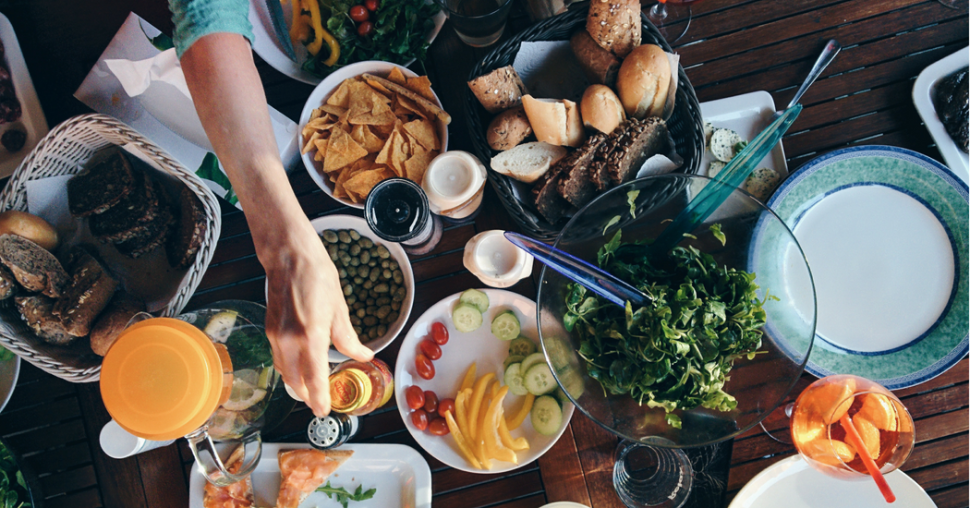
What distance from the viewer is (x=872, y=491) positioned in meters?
1.31

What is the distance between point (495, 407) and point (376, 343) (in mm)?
339

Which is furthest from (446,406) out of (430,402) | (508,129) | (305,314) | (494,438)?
(508,129)

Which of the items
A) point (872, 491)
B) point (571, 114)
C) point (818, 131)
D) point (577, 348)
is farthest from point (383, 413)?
point (818, 131)

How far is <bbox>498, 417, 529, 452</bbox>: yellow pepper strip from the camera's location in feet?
4.24

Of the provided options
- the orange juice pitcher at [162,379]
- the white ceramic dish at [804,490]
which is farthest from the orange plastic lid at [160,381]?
the white ceramic dish at [804,490]

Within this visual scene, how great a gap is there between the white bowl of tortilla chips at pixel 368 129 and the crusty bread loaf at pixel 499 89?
0.37 feet

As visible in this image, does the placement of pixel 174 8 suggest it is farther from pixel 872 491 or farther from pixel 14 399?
pixel 872 491

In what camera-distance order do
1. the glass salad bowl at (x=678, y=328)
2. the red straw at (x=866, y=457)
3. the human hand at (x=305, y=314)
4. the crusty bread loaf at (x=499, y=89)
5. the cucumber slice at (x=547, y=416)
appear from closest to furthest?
the human hand at (x=305, y=314), the glass salad bowl at (x=678, y=328), the red straw at (x=866, y=457), the crusty bread loaf at (x=499, y=89), the cucumber slice at (x=547, y=416)

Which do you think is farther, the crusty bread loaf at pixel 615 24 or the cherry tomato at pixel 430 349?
the cherry tomato at pixel 430 349

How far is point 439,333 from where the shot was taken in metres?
1.34

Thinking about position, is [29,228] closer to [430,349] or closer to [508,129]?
[430,349]

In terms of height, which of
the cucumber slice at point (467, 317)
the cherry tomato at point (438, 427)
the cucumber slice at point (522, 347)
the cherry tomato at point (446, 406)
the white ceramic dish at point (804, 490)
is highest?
the cucumber slice at point (467, 317)

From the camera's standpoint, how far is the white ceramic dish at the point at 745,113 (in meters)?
1.36

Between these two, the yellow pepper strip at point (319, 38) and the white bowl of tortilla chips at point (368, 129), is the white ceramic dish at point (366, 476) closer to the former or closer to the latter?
the white bowl of tortilla chips at point (368, 129)
